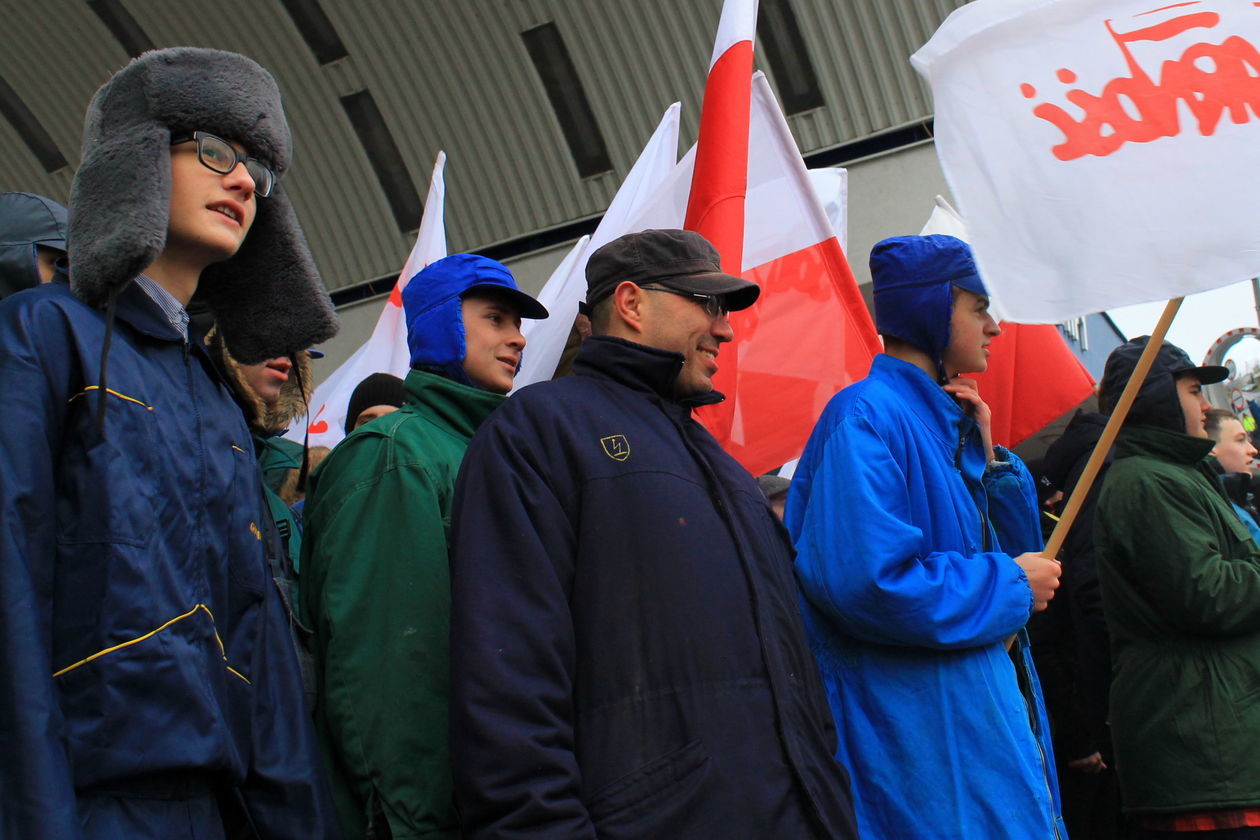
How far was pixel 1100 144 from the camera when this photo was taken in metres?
3.13

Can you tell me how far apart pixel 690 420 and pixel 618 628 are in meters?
0.63

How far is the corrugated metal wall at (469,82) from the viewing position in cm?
1262

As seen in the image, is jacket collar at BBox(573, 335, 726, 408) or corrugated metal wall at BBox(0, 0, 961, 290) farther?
corrugated metal wall at BBox(0, 0, 961, 290)

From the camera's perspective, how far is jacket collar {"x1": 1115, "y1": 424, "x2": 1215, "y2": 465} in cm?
421

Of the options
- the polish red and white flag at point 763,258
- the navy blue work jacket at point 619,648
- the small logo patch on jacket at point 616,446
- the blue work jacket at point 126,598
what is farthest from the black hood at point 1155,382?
the blue work jacket at point 126,598

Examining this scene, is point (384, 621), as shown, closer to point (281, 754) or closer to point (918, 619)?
point (281, 754)

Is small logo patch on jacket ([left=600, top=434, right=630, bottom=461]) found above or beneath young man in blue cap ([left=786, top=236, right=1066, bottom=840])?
above

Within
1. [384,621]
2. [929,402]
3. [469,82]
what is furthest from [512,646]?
[469,82]

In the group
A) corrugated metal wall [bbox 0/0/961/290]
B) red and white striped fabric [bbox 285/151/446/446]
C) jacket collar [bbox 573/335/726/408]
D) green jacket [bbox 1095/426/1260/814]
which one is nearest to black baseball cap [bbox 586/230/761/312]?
jacket collar [bbox 573/335/726/408]

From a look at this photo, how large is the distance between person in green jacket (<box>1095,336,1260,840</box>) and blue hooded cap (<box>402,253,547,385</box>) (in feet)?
6.46

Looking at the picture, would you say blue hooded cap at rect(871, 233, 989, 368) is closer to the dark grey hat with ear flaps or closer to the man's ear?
the man's ear

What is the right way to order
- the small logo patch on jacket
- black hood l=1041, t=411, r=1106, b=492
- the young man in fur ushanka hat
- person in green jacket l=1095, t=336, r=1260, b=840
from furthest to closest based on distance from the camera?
black hood l=1041, t=411, r=1106, b=492 → person in green jacket l=1095, t=336, r=1260, b=840 → the small logo patch on jacket → the young man in fur ushanka hat

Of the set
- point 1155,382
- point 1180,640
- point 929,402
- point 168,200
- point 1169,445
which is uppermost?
point 168,200

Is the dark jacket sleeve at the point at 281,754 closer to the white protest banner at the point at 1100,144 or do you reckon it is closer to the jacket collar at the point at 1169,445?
the white protest banner at the point at 1100,144
